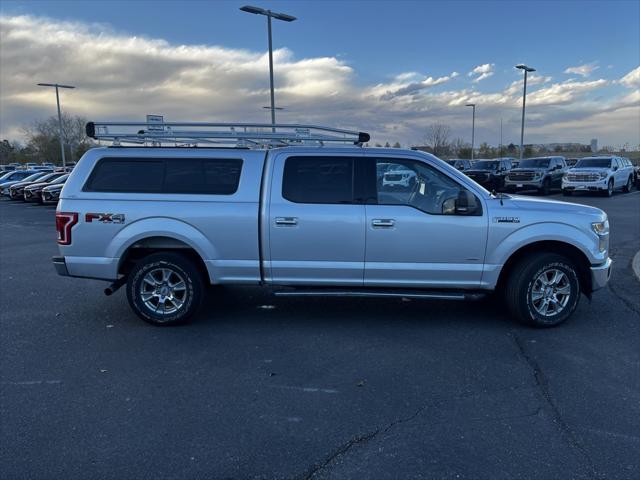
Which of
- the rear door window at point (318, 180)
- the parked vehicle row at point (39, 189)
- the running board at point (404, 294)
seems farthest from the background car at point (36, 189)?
the running board at point (404, 294)

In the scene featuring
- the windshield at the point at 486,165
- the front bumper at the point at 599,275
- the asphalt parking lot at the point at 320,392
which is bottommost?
the asphalt parking lot at the point at 320,392

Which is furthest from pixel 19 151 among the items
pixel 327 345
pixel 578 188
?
pixel 327 345

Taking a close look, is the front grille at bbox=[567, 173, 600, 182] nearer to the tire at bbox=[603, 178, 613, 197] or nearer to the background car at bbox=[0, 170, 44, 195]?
the tire at bbox=[603, 178, 613, 197]

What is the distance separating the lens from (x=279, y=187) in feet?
16.9

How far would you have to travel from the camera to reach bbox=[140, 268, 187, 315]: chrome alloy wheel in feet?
17.2

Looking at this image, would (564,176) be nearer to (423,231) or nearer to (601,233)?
(601,233)

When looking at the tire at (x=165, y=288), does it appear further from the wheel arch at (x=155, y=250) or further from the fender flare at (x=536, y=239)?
the fender flare at (x=536, y=239)

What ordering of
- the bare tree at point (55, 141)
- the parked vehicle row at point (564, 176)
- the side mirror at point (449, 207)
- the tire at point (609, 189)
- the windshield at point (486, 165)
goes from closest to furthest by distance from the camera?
the side mirror at point (449, 207)
the parked vehicle row at point (564, 176)
the tire at point (609, 189)
the windshield at point (486, 165)
the bare tree at point (55, 141)

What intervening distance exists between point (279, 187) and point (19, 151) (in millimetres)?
107051

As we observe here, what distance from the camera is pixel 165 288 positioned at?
5.27 metres

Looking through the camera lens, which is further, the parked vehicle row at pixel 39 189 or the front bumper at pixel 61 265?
the parked vehicle row at pixel 39 189

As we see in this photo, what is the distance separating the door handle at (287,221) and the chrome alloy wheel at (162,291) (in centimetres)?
128

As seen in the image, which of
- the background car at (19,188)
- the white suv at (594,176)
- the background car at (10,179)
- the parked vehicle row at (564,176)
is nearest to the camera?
the white suv at (594,176)

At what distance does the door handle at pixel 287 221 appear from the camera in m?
5.04
